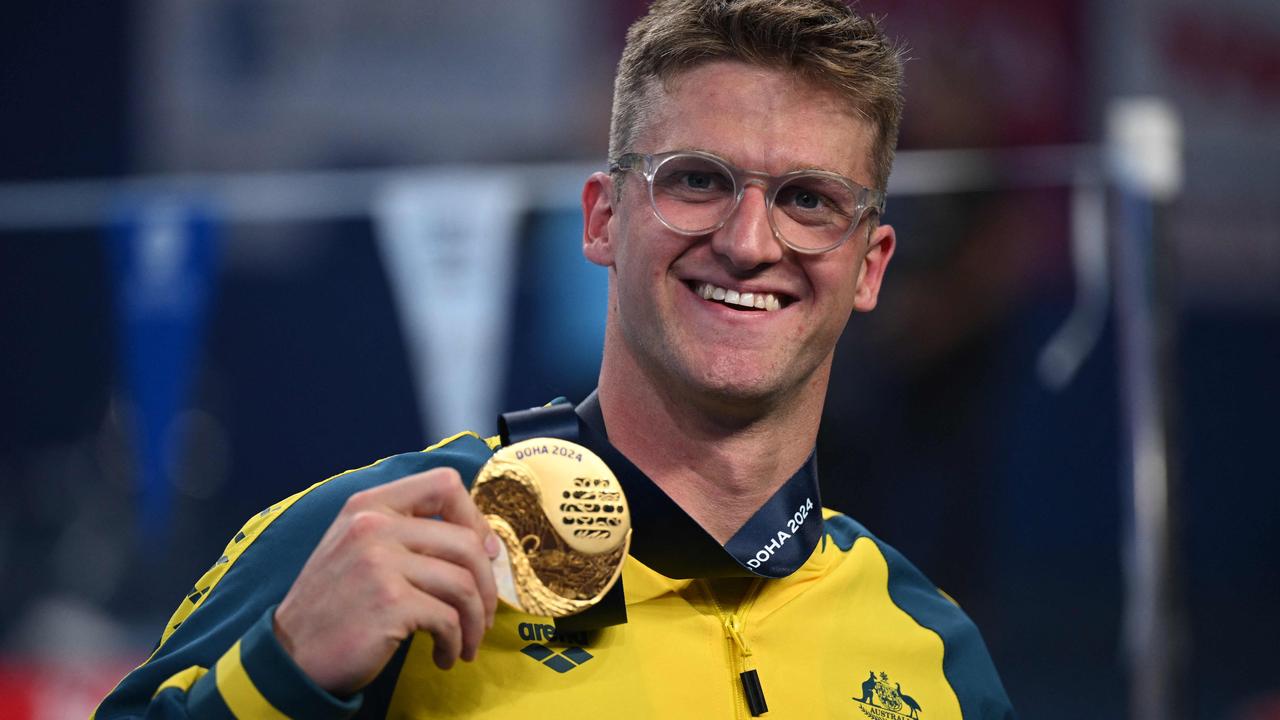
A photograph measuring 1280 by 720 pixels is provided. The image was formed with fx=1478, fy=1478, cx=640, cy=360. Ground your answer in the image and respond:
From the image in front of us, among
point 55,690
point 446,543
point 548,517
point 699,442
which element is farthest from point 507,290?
point 446,543

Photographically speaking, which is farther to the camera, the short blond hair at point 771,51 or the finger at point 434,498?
the short blond hair at point 771,51

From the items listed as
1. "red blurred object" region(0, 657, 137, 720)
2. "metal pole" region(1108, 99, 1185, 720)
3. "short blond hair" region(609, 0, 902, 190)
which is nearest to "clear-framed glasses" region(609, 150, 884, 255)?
"short blond hair" region(609, 0, 902, 190)

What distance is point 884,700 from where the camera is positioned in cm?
202

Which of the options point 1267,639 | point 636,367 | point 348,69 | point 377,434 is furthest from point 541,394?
point 636,367

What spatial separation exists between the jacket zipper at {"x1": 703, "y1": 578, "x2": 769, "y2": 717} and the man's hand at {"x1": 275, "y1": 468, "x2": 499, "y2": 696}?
1.71ft

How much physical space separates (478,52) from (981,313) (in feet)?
11.5

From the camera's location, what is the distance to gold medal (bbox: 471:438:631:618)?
1.55 metres

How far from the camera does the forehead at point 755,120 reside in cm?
190

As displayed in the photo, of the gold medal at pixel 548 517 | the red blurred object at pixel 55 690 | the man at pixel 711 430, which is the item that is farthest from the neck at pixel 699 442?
the red blurred object at pixel 55 690

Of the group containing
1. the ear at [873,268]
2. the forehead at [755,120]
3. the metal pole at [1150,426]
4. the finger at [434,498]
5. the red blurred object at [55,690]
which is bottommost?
the red blurred object at [55,690]

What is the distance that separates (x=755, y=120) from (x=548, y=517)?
25.3 inches

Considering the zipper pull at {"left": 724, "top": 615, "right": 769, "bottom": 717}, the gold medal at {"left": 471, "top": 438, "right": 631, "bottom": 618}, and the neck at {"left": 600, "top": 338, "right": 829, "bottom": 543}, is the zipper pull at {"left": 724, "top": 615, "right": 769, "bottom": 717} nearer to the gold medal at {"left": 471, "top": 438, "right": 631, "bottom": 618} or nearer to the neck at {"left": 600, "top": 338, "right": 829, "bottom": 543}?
the neck at {"left": 600, "top": 338, "right": 829, "bottom": 543}

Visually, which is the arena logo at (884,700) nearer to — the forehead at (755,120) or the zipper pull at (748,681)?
the zipper pull at (748,681)

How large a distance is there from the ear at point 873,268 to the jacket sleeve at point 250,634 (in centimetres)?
61
